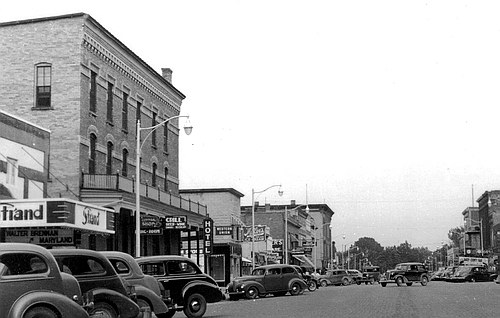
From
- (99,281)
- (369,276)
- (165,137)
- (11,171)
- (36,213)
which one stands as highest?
(165,137)

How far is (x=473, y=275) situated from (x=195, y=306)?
5038 centimetres

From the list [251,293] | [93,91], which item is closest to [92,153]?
[93,91]

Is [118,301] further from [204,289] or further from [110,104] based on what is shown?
[110,104]

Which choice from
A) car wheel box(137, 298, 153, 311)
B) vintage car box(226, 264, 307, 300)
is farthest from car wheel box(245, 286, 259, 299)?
car wheel box(137, 298, 153, 311)

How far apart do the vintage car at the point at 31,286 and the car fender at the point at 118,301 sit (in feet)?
6.89

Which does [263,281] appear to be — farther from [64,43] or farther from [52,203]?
[64,43]

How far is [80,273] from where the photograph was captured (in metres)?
15.6

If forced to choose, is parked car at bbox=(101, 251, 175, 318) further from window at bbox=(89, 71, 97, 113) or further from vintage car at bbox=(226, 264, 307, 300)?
window at bbox=(89, 71, 97, 113)

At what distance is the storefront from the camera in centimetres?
2738

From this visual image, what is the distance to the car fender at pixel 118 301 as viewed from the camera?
1512 cm

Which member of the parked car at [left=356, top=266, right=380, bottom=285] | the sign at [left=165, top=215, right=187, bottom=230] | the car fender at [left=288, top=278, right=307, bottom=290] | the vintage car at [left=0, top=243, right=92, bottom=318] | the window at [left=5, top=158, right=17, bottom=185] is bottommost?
the parked car at [left=356, top=266, right=380, bottom=285]

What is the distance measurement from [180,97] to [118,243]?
1520 cm

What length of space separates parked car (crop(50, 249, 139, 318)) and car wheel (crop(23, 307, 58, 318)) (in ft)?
8.17

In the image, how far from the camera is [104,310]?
49.4 ft
